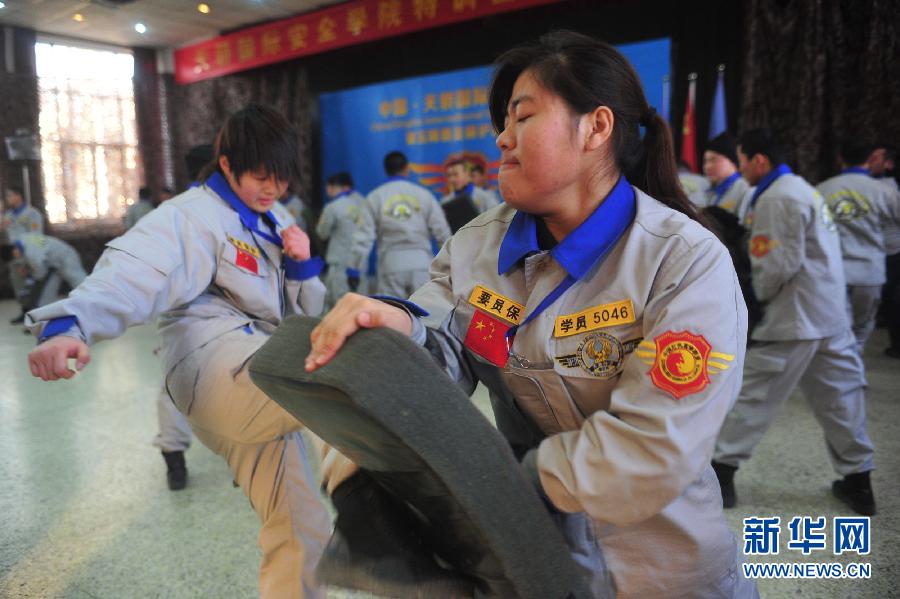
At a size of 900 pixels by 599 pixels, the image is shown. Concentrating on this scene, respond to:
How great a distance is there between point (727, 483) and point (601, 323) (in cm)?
183

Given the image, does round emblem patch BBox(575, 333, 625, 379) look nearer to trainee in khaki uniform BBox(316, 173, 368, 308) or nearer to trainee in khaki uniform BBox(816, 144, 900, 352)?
trainee in khaki uniform BBox(816, 144, 900, 352)

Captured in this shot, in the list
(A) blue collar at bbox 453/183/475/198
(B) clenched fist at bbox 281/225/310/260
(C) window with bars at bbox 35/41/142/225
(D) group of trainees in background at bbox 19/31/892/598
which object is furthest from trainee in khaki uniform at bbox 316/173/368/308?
(C) window with bars at bbox 35/41/142/225

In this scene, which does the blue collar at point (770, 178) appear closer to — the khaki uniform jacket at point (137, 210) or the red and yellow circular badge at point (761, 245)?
the red and yellow circular badge at point (761, 245)

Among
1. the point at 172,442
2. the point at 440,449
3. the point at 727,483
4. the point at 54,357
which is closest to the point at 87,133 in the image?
the point at 172,442

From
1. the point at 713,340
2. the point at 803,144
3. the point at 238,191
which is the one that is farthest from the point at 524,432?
the point at 803,144

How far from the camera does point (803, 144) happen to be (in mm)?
5254

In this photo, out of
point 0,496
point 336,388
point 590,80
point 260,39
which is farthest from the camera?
point 260,39

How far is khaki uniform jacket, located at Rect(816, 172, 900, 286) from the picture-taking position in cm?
365

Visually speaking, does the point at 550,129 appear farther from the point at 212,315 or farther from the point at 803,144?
the point at 803,144

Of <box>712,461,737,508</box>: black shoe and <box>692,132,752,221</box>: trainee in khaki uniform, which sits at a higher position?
<box>692,132,752,221</box>: trainee in khaki uniform

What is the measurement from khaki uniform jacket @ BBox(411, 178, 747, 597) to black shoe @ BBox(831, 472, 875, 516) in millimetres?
1717

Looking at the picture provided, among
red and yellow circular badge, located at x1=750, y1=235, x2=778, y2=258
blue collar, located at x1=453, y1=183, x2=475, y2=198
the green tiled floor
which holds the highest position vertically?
blue collar, located at x1=453, y1=183, x2=475, y2=198

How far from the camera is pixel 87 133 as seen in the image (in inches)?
352

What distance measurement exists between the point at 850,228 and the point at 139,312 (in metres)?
3.87
